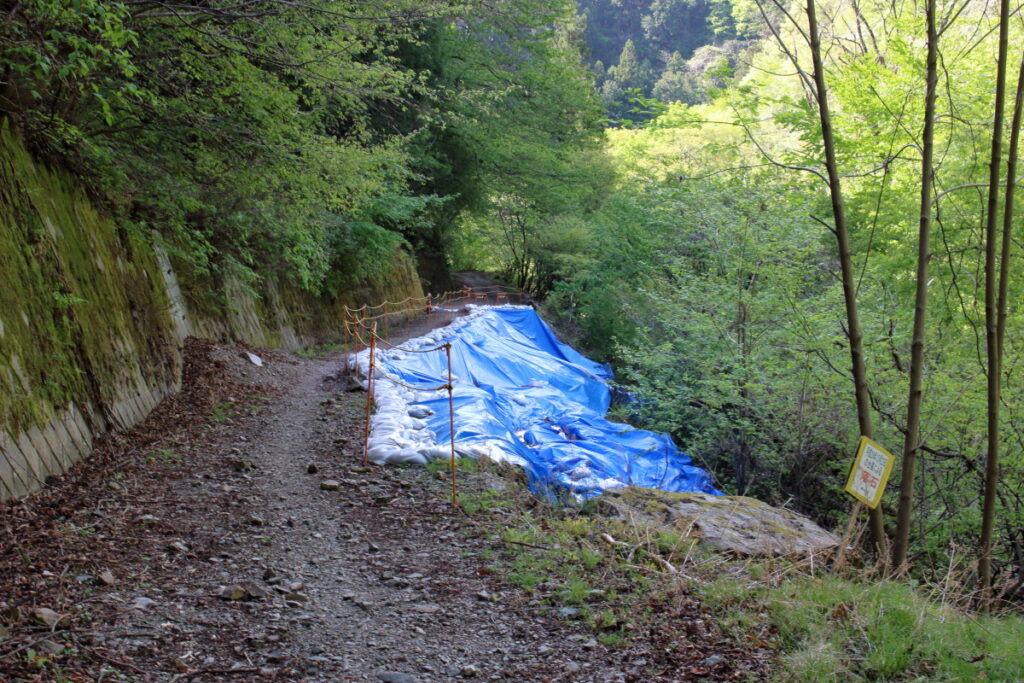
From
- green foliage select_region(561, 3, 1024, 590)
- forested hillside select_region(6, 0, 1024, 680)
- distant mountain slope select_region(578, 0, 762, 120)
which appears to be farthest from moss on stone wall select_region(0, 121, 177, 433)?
distant mountain slope select_region(578, 0, 762, 120)

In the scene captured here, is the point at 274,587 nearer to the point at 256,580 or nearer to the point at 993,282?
the point at 256,580

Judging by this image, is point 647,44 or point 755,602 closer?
Result: point 755,602

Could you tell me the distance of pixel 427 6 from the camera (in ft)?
26.2

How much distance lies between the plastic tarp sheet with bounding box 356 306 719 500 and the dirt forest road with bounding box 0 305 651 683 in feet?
3.82

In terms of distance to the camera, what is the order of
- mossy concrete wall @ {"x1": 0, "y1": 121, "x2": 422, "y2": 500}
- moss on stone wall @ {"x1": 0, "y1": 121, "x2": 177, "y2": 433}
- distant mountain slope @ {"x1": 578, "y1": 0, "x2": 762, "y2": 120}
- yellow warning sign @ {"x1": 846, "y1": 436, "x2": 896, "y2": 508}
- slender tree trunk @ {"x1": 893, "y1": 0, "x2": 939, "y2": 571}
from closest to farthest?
1. slender tree trunk @ {"x1": 893, "y1": 0, "x2": 939, "y2": 571}
2. yellow warning sign @ {"x1": 846, "y1": 436, "x2": 896, "y2": 508}
3. mossy concrete wall @ {"x1": 0, "y1": 121, "x2": 422, "y2": 500}
4. moss on stone wall @ {"x1": 0, "y1": 121, "x2": 177, "y2": 433}
5. distant mountain slope @ {"x1": 578, "y1": 0, "x2": 762, "y2": 120}

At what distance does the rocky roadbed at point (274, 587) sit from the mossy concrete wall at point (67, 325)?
36 cm

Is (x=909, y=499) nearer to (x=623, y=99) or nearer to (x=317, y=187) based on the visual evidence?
(x=317, y=187)

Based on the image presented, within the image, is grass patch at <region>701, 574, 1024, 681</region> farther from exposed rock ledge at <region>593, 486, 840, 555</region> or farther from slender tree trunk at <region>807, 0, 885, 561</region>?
exposed rock ledge at <region>593, 486, 840, 555</region>

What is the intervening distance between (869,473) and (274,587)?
152 inches

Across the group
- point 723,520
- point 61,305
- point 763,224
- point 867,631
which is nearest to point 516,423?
point 723,520

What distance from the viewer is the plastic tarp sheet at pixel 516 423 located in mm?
8125

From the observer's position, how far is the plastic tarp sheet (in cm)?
812

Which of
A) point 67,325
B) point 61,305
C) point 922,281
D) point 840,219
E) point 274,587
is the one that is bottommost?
point 274,587

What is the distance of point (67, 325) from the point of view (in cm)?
680
